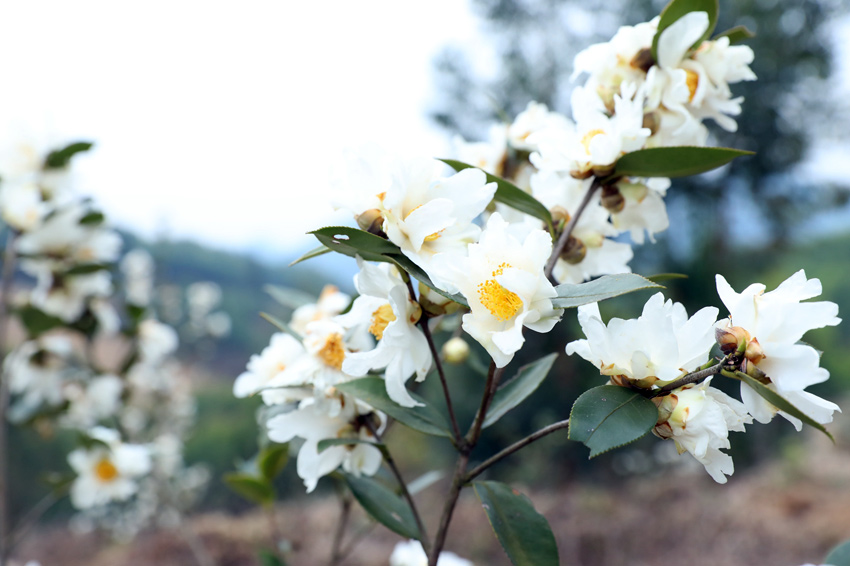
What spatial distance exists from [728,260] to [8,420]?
16.3 feet

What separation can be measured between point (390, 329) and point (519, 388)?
18cm

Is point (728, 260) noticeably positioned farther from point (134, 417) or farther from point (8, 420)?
point (8, 420)

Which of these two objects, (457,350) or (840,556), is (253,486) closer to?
(457,350)

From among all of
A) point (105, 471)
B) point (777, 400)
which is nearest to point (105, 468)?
point (105, 471)

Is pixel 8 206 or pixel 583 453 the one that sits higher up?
pixel 8 206

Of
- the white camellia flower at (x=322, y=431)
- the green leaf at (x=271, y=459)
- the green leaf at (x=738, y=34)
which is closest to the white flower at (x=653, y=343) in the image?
the white camellia flower at (x=322, y=431)

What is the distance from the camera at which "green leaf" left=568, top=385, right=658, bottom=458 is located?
0.33 meters

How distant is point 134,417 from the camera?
123 inches

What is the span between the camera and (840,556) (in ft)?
1.46

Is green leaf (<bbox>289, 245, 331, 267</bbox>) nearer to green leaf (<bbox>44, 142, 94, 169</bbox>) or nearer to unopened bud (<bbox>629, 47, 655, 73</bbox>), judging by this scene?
Answer: unopened bud (<bbox>629, 47, 655, 73</bbox>)

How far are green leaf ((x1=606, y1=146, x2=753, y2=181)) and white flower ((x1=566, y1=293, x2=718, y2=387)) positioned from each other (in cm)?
14

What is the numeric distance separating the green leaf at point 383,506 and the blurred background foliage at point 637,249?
126 inches

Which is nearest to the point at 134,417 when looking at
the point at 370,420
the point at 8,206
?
the point at 8,206

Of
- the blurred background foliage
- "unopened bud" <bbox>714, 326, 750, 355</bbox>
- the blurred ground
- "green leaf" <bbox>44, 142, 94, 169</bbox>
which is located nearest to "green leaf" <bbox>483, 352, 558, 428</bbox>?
"unopened bud" <bbox>714, 326, 750, 355</bbox>
